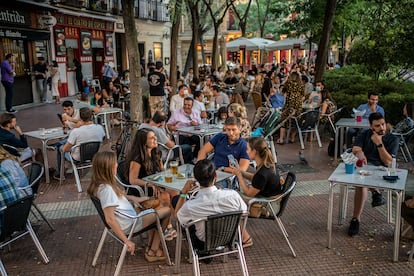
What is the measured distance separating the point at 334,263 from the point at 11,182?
3.46 meters

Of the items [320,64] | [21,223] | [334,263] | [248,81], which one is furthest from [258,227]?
[248,81]

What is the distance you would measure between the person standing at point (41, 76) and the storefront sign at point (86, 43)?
445 cm

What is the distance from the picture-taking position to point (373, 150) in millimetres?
5707

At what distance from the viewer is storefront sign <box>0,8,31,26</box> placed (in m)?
14.8

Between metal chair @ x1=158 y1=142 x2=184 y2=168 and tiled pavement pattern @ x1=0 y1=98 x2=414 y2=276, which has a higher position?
metal chair @ x1=158 y1=142 x2=184 y2=168

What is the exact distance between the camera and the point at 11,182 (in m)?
4.52

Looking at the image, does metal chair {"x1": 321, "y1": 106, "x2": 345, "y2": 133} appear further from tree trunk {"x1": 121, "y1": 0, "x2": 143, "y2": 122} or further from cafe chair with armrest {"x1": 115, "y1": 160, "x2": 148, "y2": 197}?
cafe chair with armrest {"x1": 115, "y1": 160, "x2": 148, "y2": 197}

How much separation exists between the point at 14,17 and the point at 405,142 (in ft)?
45.0

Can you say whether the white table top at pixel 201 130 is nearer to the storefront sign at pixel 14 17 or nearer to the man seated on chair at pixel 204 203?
the man seated on chair at pixel 204 203

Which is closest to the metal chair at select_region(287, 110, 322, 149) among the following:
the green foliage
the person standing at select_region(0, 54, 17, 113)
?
the green foliage

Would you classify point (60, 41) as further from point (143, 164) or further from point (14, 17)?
point (143, 164)

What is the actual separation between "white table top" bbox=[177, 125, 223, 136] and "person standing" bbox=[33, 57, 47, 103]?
35.0 feet

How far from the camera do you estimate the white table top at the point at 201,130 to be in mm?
7793

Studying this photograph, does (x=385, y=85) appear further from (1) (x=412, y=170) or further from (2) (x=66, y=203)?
(2) (x=66, y=203)
